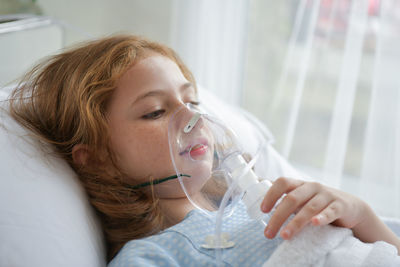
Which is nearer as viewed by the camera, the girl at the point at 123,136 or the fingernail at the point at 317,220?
the fingernail at the point at 317,220

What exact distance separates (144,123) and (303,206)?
41 cm

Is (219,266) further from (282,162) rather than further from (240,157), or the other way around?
(282,162)

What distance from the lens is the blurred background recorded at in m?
1.80

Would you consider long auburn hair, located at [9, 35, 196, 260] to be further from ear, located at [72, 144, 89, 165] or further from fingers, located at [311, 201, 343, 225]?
fingers, located at [311, 201, 343, 225]

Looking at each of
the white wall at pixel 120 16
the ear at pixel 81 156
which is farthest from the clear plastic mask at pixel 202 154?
the white wall at pixel 120 16

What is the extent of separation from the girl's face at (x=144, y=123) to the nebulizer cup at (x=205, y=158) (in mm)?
37

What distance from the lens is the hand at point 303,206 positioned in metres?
0.80

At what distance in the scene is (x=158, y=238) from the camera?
0.92 m

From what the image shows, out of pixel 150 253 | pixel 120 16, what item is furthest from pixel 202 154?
pixel 120 16

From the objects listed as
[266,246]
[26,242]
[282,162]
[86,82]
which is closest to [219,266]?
[266,246]

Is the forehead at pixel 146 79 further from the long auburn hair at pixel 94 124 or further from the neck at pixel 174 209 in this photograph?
the neck at pixel 174 209

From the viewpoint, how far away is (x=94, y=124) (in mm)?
1014

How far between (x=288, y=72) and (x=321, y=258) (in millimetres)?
1412

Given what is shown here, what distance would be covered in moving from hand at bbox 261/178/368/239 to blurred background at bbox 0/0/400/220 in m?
0.99
